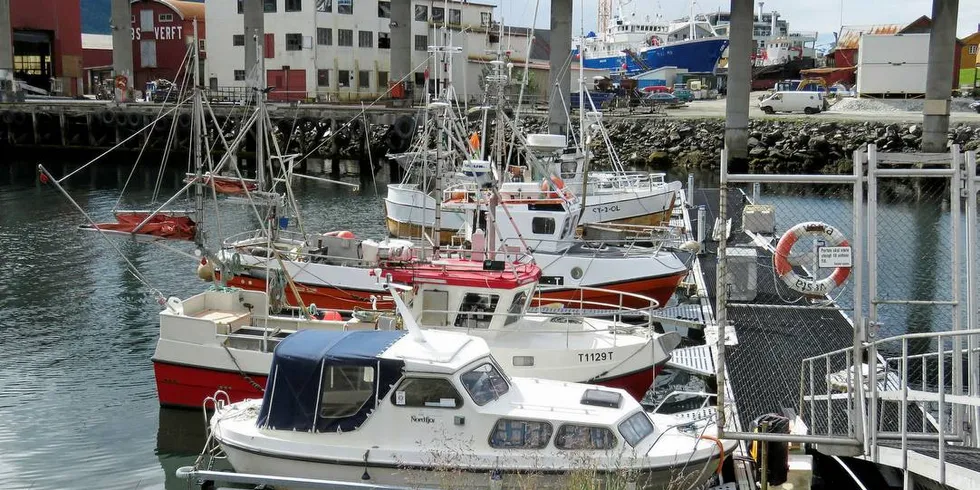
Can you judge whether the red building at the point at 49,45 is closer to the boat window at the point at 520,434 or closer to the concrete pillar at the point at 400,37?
the concrete pillar at the point at 400,37

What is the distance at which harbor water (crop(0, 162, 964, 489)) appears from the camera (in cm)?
1425

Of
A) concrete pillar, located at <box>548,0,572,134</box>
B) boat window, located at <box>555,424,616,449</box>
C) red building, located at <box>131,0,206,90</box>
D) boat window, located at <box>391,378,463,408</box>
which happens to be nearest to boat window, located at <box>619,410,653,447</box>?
boat window, located at <box>555,424,616,449</box>

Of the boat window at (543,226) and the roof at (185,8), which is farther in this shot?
the roof at (185,8)

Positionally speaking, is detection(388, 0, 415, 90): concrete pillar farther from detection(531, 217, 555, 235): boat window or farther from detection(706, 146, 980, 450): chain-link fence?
detection(531, 217, 555, 235): boat window

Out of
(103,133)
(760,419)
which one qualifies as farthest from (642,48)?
(760,419)

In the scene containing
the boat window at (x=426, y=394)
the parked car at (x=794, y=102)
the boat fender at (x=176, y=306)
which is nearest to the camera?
the boat window at (x=426, y=394)

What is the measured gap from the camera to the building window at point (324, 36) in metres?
64.9

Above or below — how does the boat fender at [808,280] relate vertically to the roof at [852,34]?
below

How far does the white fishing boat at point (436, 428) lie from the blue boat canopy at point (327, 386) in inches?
0.4

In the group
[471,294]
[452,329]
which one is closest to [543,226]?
[471,294]

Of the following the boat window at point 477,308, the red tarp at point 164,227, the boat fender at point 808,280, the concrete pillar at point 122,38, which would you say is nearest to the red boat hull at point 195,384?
the boat window at point 477,308

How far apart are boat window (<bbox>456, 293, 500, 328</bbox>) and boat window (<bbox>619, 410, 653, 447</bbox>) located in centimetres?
434

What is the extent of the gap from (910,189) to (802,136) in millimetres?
8227

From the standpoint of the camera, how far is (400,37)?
183ft
